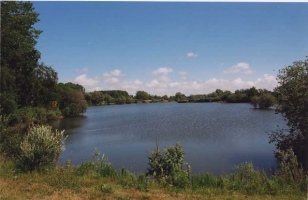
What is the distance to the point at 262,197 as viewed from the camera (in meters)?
6.65

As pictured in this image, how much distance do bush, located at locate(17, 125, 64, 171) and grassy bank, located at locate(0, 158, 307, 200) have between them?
12.2 inches

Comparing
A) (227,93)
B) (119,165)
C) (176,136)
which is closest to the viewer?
(119,165)

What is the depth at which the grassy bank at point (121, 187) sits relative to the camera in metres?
6.48

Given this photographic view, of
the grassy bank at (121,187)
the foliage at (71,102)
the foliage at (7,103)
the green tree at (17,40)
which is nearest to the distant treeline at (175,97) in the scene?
the foliage at (71,102)

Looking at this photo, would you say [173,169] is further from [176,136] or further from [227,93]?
[227,93]

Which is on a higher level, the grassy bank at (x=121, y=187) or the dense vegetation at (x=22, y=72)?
the dense vegetation at (x=22, y=72)

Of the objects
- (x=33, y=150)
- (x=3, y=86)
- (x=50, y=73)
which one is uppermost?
(x=50, y=73)

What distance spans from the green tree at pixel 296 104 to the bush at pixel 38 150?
11.9m

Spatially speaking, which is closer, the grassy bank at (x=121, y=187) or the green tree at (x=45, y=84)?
the grassy bank at (x=121, y=187)

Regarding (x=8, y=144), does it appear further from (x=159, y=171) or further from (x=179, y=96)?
(x=179, y=96)

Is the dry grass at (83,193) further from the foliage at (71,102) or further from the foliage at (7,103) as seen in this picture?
the foliage at (71,102)

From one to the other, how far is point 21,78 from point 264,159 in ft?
89.4

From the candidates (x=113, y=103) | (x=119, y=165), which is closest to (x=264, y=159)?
(x=119, y=165)

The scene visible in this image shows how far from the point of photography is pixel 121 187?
7.15 m
